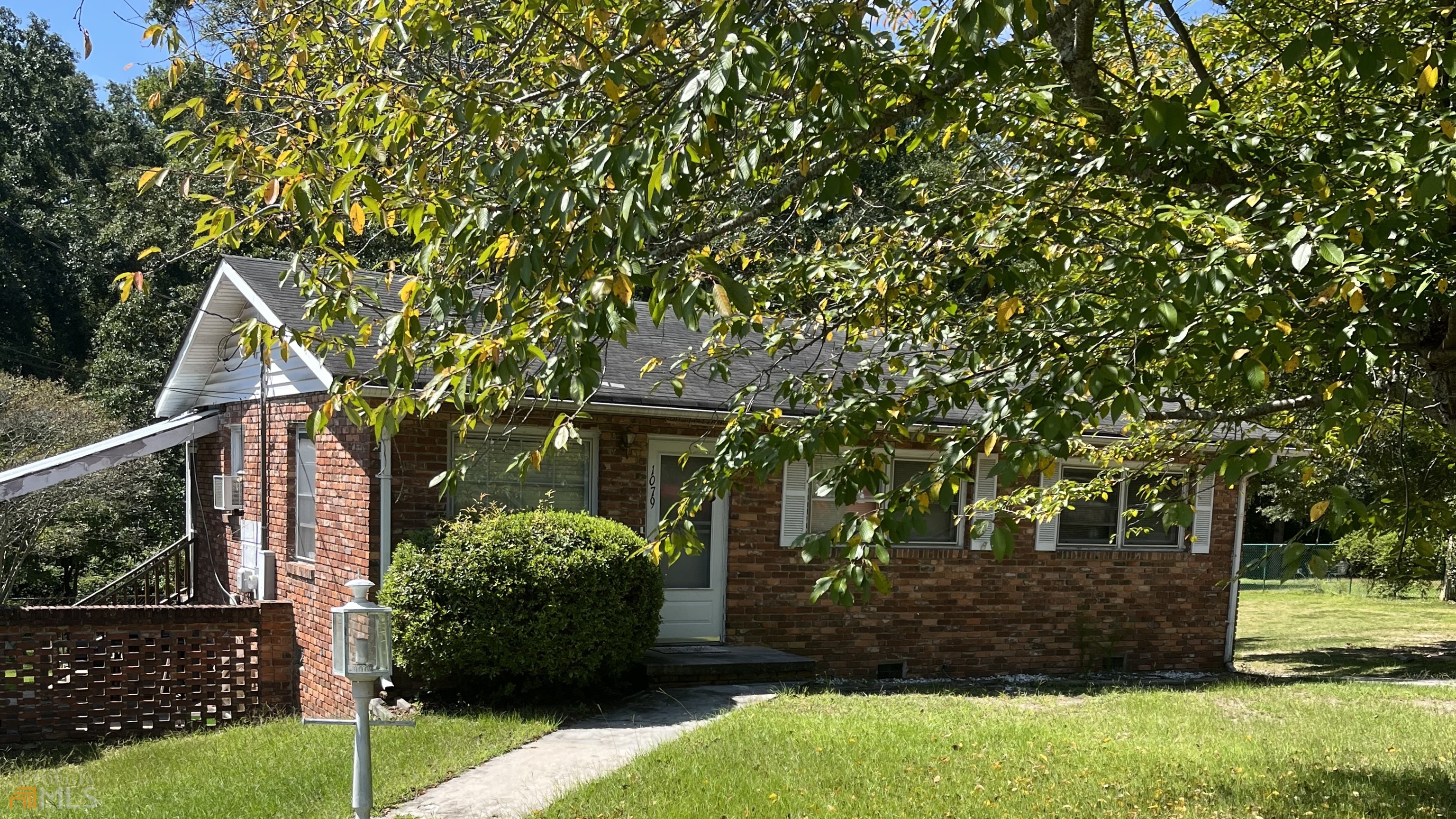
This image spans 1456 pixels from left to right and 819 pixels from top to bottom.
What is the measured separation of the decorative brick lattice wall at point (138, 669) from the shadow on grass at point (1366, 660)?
13.0 m

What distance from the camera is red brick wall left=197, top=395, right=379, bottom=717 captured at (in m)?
10.8

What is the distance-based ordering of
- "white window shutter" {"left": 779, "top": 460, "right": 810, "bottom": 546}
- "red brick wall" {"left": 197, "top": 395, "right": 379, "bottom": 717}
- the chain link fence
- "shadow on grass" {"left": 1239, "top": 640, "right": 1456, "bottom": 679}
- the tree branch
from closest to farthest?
the tree branch
"red brick wall" {"left": 197, "top": 395, "right": 379, "bottom": 717}
"white window shutter" {"left": 779, "top": 460, "right": 810, "bottom": 546}
"shadow on grass" {"left": 1239, "top": 640, "right": 1456, "bottom": 679}
the chain link fence

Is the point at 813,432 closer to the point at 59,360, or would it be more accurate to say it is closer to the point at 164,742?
the point at 164,742

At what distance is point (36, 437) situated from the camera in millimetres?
18297

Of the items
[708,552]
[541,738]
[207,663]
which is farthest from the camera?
[708,552]

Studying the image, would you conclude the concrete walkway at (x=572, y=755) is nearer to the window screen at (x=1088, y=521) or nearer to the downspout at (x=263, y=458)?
the window screen at (x=1088, y=521)

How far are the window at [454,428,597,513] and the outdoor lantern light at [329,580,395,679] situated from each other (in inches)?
189

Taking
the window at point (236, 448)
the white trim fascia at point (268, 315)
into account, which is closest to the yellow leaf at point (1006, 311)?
the white trim fascia at point (268, 315)

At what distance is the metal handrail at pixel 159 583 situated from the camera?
51.1ft

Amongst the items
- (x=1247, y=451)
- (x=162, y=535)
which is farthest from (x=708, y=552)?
(x=162, y=535)

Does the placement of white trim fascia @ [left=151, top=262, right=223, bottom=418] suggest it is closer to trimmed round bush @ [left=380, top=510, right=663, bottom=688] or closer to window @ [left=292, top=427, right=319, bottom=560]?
window @ [left=292, top=427, right=319, bottom=560]

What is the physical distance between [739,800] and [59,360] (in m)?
34.4

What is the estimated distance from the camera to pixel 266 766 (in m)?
7.96

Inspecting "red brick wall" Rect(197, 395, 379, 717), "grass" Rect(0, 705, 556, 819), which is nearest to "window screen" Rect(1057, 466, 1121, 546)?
"grass" Rect(0, 705, 556, 819)
